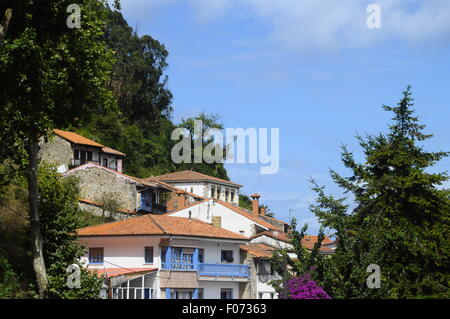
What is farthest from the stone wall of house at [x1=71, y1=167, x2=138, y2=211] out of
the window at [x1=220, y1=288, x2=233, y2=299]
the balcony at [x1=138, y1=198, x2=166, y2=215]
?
the window at [x1=220, y1=288, x2=233, y2=299]

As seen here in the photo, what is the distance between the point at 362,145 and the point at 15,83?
23183 millimetres

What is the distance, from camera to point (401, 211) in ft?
144

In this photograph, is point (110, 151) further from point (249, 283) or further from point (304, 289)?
point (304, 289)

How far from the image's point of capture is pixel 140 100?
10556cm

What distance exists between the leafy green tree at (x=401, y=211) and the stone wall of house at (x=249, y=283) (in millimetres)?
15222

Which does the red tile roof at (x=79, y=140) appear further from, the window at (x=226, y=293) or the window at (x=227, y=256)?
the window at (x=226, y=293)

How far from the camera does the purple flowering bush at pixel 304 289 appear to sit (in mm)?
30422

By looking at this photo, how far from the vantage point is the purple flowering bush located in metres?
30.4

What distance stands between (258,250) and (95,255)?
54.1ft

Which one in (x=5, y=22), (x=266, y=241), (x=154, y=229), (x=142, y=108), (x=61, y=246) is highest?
(x=142, y=108)

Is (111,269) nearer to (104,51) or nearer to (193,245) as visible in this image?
(193,245)

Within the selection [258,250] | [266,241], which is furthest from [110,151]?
[258,250]

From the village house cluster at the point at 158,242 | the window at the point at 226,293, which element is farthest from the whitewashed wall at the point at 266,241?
the window at the point at 226,293

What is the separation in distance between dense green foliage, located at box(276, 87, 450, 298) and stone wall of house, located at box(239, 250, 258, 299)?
1516 cm
